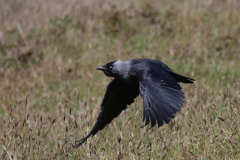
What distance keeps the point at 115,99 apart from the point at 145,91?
1.04 meters

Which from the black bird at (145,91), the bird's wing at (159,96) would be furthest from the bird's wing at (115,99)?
the bird's wing at (159,96)

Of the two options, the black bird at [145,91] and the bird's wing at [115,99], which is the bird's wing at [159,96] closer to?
the black bird at [145,91]

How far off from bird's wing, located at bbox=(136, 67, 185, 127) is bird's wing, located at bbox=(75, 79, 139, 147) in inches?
28.7

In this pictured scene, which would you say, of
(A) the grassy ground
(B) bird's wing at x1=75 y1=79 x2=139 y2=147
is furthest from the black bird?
(A) the grassy ground

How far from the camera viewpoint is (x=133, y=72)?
14.1 feet

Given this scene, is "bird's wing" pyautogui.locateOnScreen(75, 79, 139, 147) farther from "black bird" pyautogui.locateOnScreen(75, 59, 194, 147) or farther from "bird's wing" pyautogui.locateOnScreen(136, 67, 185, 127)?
"bird's wing" pyautogui.locateOnScreen(136, 67, 185, 127)

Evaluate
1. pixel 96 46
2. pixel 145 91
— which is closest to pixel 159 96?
pixel 145 91

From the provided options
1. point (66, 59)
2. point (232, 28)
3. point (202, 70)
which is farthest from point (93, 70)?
point (232, 28)

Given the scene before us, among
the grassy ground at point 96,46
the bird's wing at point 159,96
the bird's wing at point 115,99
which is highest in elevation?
the bird's wing at point 159,96

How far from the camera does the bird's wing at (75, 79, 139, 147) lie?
4578mm

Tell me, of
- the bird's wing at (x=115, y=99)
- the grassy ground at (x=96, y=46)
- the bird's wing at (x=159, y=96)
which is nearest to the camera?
the bird's wing at (x=159, y=96)

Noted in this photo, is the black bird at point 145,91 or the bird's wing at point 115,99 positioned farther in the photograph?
the bird's wing at point 115,99

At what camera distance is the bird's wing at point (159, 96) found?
3457mm

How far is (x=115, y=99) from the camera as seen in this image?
4.67 metres
